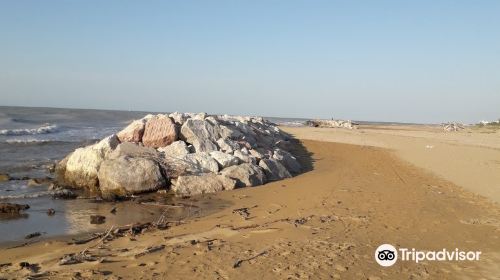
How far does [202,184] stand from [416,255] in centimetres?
540

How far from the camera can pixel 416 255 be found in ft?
16.5

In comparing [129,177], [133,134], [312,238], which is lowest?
[312,238]

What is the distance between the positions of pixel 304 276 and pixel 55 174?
9.84 m

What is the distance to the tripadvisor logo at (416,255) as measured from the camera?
4.89 m

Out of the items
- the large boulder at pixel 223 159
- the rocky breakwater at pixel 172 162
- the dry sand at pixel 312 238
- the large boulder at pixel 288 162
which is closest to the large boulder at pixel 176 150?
the rocky breakwater at pixel 172 162

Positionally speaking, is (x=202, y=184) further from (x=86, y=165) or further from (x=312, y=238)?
(x=312, y=238)

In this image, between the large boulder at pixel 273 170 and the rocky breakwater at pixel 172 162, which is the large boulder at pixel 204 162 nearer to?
the rocky breakwater at pixel 172 162

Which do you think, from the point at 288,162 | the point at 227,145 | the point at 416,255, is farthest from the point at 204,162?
the point at 416,255

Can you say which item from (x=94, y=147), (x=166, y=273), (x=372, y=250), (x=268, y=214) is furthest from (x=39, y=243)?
(x=94, y=147)

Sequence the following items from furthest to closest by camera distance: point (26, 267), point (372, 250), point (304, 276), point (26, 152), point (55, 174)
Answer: point (26, 152) < point (55, 174) < point (372, 250) < point (26, 267) < point (304, 276)

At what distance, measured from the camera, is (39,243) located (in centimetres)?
588

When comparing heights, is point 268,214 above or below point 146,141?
below

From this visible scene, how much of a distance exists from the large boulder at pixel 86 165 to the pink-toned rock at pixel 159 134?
87cm

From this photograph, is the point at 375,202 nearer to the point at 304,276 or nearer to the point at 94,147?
the point at 304,276
